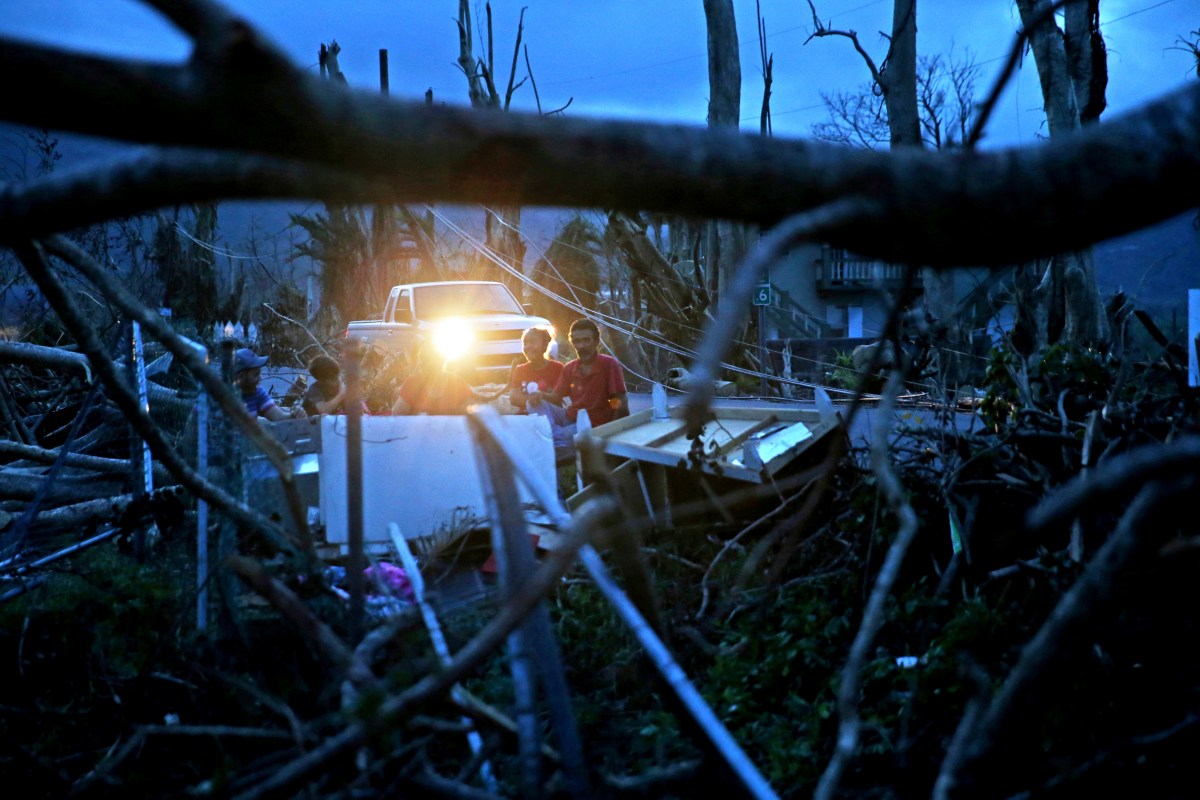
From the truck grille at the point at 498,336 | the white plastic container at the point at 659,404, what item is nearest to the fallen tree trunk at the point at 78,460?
the white plastic container at the point at 659,404

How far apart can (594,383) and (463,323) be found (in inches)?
313

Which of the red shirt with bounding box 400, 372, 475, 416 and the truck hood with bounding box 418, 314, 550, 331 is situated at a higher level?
the truck hood with bounding box 418, 314, 550, 331

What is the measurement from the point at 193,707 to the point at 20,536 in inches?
108

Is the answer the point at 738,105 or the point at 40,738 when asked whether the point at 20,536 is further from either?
the point at 738,105

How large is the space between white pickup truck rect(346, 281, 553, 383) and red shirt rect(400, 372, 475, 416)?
5723mm

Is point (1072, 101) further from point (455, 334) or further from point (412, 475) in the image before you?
point (412, 475)

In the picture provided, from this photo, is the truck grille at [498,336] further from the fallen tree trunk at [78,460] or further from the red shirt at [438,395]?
the fallen tree trunk at [78,460]

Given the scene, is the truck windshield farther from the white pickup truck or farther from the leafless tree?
the leafless tree

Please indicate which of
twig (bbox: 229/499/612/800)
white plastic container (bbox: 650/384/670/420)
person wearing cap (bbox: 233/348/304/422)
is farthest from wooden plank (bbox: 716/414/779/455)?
twig (bbox: 229/499/612/800)

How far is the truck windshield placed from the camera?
16891 mm

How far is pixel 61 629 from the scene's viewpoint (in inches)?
155

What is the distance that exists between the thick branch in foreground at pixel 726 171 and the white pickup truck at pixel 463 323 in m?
12.7

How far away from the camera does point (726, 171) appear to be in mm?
1519

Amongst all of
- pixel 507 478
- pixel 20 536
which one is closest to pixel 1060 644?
pixel 507 478
